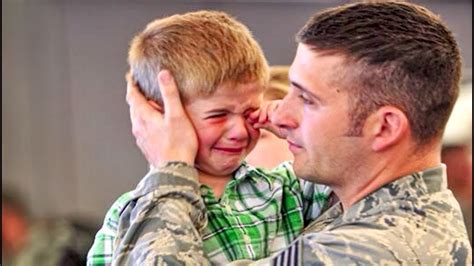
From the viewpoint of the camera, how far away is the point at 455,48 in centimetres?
141

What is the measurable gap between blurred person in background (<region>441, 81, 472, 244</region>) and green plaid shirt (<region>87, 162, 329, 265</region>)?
99.3 inches

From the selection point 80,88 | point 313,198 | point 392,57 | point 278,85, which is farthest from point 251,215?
point 80,88

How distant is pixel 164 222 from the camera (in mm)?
1363

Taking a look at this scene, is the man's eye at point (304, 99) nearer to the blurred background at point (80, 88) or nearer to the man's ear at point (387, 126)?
the man's ear at point (387, 126)

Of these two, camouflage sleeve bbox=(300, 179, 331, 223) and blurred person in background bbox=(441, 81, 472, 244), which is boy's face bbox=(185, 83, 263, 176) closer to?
camouflage sleeve bbox=(300, 179, 331, 223)

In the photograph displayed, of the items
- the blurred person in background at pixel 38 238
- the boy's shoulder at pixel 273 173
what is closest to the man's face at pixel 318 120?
the boy's shoulder at pixel 273 173

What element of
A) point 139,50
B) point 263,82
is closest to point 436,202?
point 263,82

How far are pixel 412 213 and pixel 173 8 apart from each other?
2.75 meters

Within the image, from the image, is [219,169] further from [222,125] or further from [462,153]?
[462,153]

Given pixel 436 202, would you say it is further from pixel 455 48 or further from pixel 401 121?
A: pixel 455 48

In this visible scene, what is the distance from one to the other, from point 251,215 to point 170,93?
10.0 inches

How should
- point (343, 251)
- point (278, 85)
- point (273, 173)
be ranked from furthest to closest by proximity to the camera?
1. point (278, 85)
2. point (273, 173)
3. point (343, 251)

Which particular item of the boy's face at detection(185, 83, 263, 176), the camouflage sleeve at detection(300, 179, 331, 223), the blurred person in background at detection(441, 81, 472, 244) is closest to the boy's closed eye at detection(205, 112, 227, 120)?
the boy's face at detection(185, 83, 263, 176)

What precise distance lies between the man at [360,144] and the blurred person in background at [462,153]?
8.62ft
